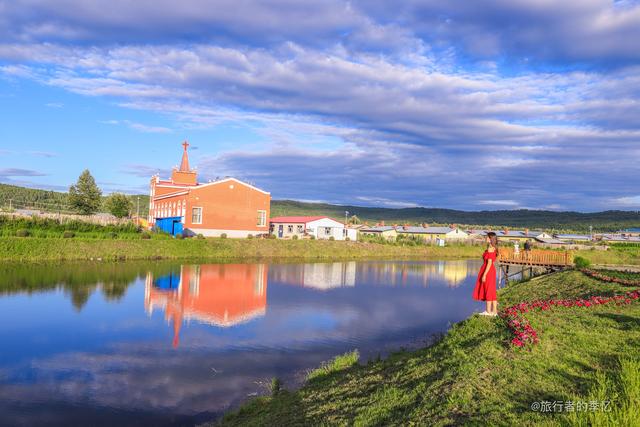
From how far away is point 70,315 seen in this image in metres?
21.4

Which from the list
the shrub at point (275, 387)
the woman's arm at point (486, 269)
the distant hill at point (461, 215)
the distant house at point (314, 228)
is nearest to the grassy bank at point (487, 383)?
the shrub at point (275, 387)

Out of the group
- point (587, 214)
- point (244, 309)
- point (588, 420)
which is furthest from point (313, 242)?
point (587, 214)

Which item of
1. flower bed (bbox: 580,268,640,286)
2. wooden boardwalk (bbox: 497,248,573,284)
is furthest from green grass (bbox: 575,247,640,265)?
flower bed (bbox: 580,268,640,286)

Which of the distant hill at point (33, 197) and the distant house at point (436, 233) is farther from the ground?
the distant hill at point (33, 197)

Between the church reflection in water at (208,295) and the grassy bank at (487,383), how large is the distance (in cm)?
847

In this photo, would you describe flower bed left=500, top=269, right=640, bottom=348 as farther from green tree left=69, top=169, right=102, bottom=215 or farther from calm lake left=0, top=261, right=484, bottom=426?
green tree left=69, top=169, right=102, bottom=215

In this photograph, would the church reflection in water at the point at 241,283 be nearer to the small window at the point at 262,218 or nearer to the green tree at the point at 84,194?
the small window at the point at 262,218

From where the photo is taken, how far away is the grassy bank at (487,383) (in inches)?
275

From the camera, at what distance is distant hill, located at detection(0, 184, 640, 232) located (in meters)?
125

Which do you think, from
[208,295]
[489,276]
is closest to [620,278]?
[489,276]

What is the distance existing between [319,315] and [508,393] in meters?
15.8

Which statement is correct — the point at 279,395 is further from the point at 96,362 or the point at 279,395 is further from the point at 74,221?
the point at 74,221

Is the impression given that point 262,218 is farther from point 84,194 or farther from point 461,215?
point 461,215

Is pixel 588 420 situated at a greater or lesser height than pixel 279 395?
greater
